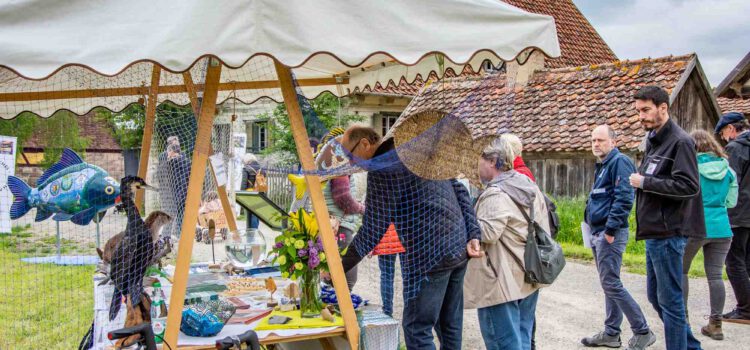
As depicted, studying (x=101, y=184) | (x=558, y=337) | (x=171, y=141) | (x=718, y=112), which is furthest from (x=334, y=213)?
(x=718, y=112)

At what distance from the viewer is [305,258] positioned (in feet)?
10.3

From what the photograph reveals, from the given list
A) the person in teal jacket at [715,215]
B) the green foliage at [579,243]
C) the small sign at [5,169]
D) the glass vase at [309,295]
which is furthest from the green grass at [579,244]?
the small sign at [5,169]

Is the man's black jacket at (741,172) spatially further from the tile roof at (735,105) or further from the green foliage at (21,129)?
the tile roof at (735,105)

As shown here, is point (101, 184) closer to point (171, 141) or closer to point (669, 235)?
point (171, 141)

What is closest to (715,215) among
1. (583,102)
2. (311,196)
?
(311,196)

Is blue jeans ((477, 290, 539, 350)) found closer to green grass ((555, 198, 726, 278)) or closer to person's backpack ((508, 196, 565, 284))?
person's backpack ((508, 196, 565, 284))

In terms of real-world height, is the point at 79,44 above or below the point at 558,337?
above

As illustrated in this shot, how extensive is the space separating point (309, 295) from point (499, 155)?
1.49 metres

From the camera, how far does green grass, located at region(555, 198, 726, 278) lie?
8727 millimetres

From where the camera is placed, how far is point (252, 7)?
2.47 meters

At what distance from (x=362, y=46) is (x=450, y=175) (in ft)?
2.70

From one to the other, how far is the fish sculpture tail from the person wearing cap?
658cm

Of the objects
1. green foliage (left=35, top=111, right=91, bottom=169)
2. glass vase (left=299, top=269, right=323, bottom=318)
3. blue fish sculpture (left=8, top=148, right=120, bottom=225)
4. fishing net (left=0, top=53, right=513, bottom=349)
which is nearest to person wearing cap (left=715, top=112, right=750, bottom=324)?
fishing net (left=0, top=53, right=513, bottom=349)

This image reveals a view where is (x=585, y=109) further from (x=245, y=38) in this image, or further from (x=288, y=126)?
(x=245, y=38)
